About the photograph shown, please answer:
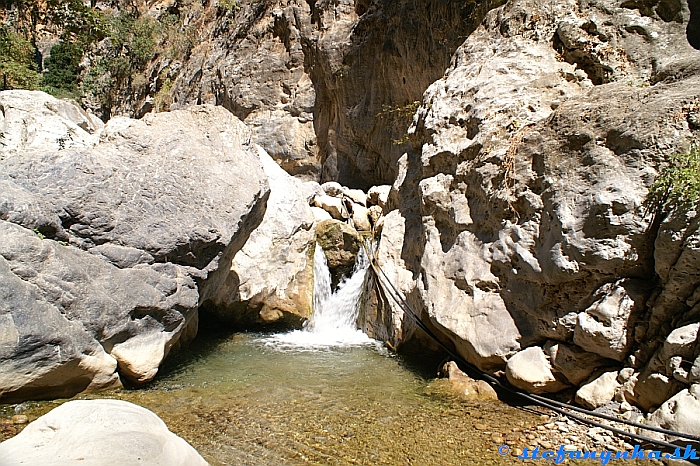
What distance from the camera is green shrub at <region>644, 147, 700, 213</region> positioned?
3.77m

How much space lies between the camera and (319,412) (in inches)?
177

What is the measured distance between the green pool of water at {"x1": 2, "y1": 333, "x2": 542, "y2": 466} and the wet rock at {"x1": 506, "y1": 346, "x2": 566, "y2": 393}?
280 mm

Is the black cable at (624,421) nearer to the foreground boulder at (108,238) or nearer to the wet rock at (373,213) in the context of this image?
the foreground boulder at (108,238)

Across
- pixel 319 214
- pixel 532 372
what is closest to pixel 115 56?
pixel 319 214

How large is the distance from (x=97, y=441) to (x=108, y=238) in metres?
2.81

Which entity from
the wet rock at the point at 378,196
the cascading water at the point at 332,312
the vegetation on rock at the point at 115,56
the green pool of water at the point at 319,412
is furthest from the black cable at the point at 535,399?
Answer: the vegetation on rock at the point at 115,56

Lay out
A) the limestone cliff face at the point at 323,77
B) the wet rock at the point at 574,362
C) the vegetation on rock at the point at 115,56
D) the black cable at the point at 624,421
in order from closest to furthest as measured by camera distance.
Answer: the black cable at the point at 624,421 < the wet rock at the point at 574,362 < the limestone cliff face at the point at 323,77 < the vegetation on rock at the point at 115,56

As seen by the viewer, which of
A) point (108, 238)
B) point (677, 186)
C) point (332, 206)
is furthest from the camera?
point (332, 206)

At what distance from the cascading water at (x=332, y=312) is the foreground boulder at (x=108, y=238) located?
2.08 metres

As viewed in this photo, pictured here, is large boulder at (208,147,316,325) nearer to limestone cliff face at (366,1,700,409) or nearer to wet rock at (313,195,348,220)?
wet rock at (313,195,348,220)

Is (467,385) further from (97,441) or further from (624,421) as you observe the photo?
(97,441)

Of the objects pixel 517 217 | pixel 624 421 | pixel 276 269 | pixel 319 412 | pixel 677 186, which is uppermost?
pixel 677 186

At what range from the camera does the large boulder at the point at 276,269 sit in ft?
24.6

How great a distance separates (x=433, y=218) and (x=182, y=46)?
15330 mm
